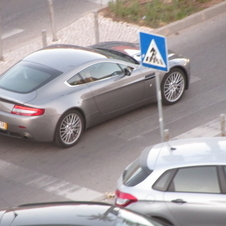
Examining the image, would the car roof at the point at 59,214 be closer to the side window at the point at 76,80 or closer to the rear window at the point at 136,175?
the rear window at the point at 136,175

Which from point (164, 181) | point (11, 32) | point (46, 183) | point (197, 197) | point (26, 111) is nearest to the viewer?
point (197, 197)

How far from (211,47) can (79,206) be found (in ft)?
35.4

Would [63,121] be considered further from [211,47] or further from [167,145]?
[211,47]

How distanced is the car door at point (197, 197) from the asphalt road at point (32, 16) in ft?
33.9

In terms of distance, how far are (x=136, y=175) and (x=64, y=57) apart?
4656mm

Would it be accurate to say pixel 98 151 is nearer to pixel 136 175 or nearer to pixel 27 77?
pixel 27 77

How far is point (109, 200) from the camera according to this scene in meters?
9.73

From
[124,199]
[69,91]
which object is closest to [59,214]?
[124,199]

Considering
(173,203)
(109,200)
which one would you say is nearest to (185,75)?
(109,200)

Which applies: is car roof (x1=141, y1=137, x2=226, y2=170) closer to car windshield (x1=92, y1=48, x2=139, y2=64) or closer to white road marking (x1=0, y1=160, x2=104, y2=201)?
white road marking (x1=0, y1=160, x2=104, y2=201)

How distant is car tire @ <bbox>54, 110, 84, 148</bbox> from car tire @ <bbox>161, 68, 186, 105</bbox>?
218 centimetres

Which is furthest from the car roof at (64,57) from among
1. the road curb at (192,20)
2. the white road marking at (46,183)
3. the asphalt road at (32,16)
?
the road curb at (192,20)

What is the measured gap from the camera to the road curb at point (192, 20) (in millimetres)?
17531

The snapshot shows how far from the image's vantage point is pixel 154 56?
9.73 m
